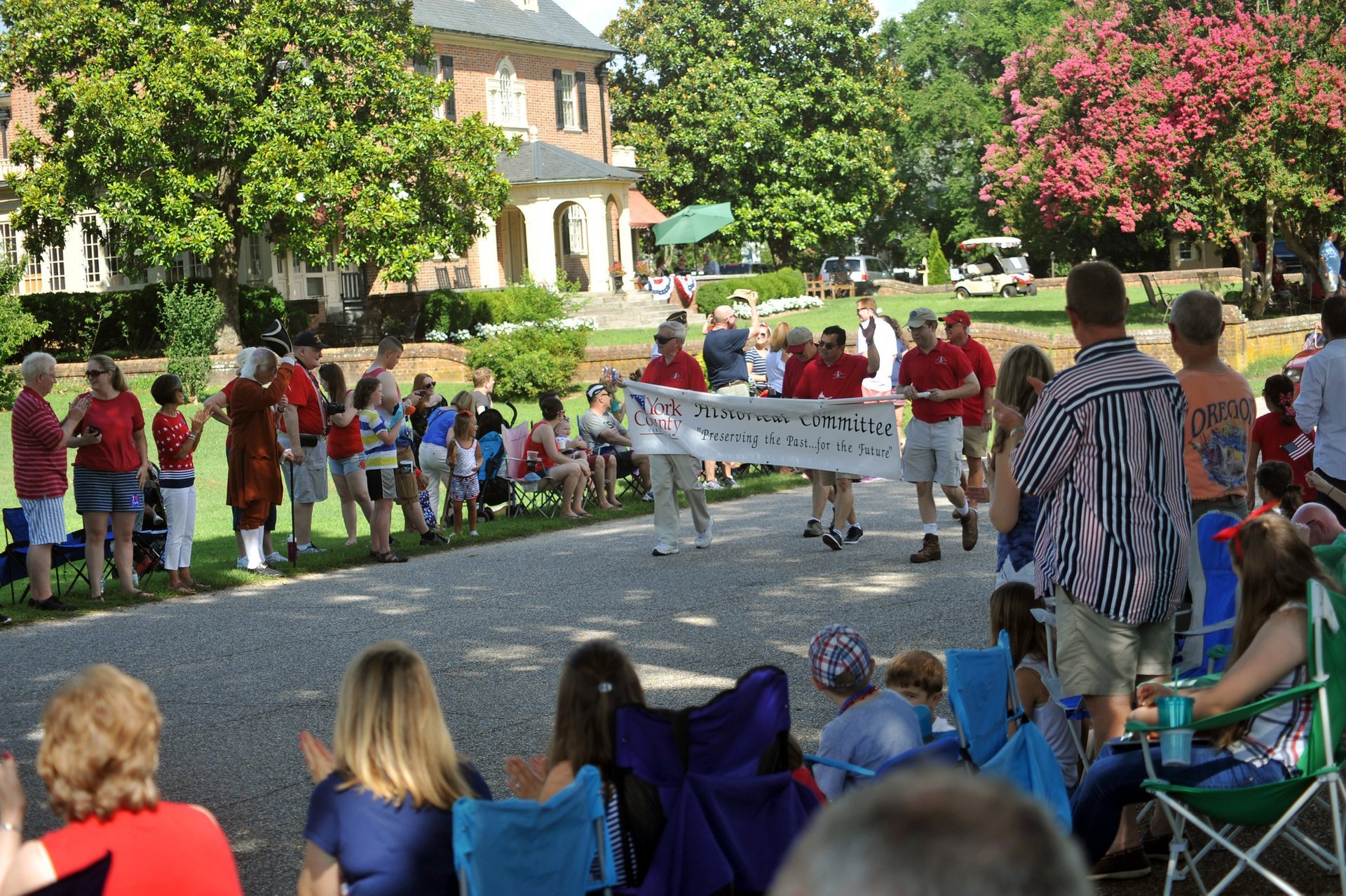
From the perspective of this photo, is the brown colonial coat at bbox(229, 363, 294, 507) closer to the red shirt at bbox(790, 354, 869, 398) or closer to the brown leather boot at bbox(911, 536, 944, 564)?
the red shirt at bbox(790, 354, 869, 398)

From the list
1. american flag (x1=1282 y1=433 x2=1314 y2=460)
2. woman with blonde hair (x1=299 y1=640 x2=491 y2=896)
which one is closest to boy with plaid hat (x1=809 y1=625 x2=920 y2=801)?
woman with blonde hair (x1=299 y1=640 x2=491 y2=896)

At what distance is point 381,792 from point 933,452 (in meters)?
8.26

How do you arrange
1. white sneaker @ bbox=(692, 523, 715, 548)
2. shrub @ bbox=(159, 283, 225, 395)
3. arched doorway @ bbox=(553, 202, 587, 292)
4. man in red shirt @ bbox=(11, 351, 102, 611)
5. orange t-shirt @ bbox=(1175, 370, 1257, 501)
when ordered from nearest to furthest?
orange t-shirt @ bbox=(1175, 370, 1257, 501) < man in red shirt @ bbox=(11, 351, 102, 611) < white sneaker @ bbox=(692, 523, 715, 548) < shrub @ bbox=(159, 283, 225, 395) < arched doorway @ bbox=(553, 202, 587, 292)

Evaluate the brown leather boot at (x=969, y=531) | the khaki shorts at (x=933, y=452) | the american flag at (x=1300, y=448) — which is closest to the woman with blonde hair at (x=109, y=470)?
the khaki shorts at (x=933, y=452)

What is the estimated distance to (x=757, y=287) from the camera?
47500mm

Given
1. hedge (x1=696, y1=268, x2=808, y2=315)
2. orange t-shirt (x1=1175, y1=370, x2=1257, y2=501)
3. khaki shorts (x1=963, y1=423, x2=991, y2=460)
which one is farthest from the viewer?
hedge (x1=696, y1=268, x2=808, y2=315)

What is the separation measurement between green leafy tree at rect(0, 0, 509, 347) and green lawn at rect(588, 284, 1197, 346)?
6732mm

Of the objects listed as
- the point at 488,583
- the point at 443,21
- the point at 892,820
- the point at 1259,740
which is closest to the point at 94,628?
the point at 488,583

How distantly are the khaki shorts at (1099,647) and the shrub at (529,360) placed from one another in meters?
22.6

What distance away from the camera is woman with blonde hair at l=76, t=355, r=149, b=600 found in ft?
35.0

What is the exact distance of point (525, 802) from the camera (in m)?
3.54

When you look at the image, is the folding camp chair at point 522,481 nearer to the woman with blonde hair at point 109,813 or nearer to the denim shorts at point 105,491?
the denim shorts at point 105,491

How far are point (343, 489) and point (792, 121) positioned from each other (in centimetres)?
4672

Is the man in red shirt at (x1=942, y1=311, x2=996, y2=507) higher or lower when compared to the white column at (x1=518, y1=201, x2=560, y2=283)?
lower
